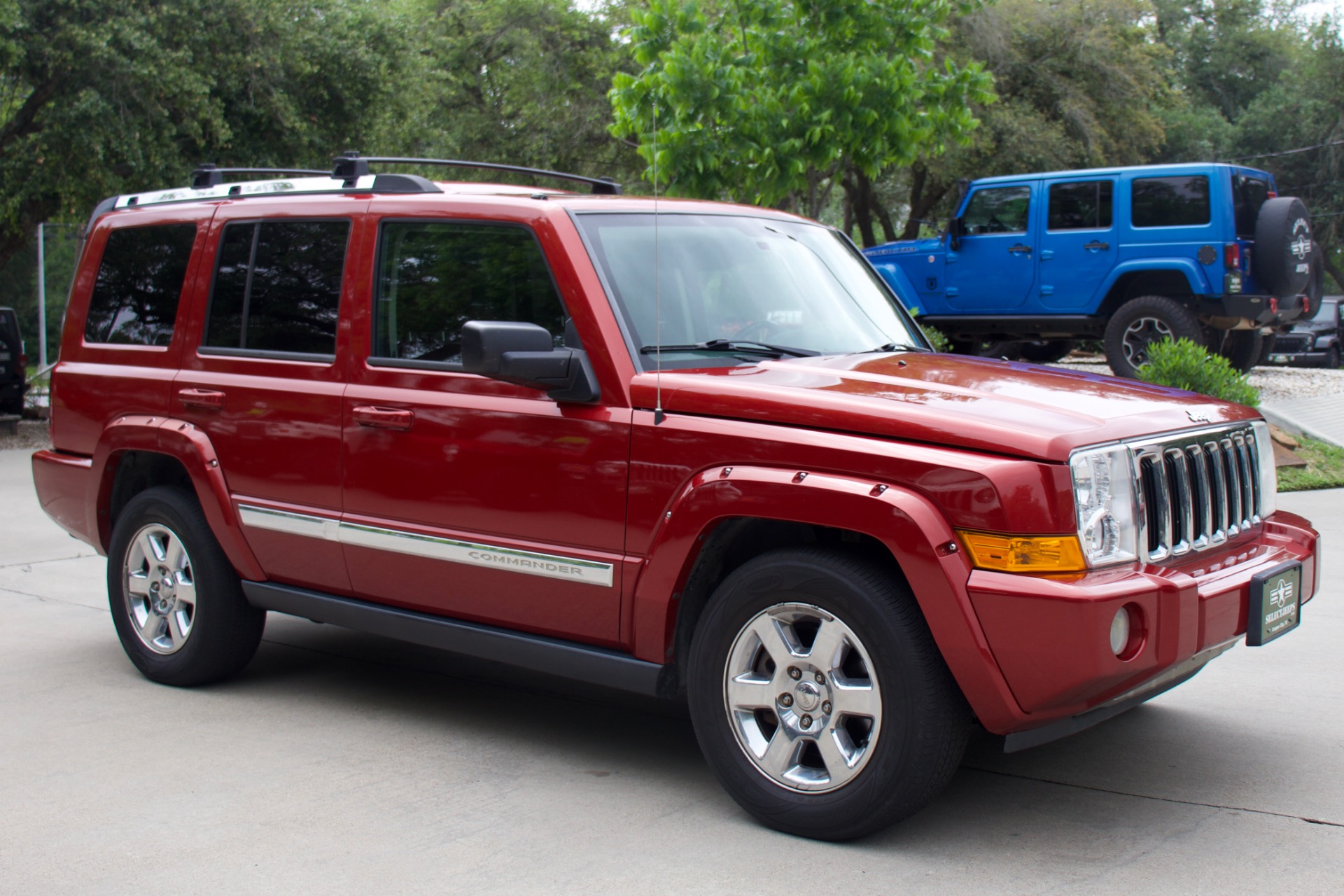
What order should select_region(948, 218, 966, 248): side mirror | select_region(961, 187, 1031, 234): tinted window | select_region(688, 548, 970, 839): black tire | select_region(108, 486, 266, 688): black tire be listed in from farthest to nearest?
1. select_region(948, 218, 966, 248): side mirror
2. select_region(961, 187, 1031, 234): tinted window
3. select_region(108, 486, 266, 688): black tire
4. select_region(688, 548, 970, 839): black tire

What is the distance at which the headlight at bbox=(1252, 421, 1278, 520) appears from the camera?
4258 mm

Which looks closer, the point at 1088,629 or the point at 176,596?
the point at 1088,629

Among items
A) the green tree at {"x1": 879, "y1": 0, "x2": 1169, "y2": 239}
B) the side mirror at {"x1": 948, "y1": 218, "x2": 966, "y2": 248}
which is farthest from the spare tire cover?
the green tree at {"x1": 879, "y1": 0, "x2": 1169, "y2": 239}

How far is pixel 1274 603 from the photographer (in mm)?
3828

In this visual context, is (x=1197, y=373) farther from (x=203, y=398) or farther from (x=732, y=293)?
(x=203, y=398)

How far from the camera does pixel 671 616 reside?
400 cm

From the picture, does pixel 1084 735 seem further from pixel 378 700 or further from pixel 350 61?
pixel 350 61

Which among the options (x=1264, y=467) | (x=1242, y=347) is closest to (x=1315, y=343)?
(x=1242, y=347)

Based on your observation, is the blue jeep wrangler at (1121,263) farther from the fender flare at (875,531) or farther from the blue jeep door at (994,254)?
the fender flare at (875,531)

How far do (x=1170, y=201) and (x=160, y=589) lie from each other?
11663 mm

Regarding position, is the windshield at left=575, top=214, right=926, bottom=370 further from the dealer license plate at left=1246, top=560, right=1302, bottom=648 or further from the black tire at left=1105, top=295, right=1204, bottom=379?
the black tire at left=1105, top=295, right=1204, bottom=379

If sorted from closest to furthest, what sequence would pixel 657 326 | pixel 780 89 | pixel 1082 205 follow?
1. pixel 657 326
2. pixel 780 89
3. pixel 1082 205

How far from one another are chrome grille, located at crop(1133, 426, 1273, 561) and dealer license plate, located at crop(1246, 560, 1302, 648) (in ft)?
0.59

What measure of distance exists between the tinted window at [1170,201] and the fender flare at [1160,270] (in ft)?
1.28
